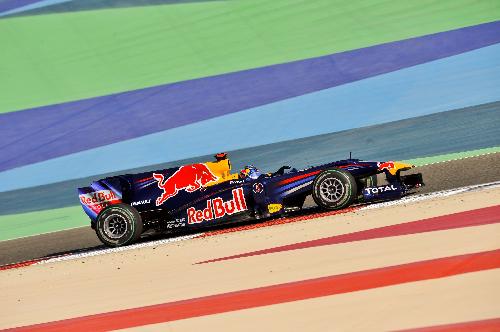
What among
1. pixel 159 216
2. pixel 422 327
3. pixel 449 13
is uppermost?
pixel 449 13

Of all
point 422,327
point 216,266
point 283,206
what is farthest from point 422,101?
point 422,327

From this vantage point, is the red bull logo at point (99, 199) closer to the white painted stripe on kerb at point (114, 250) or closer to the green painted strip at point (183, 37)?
the white painted stripe on kerb at point (114, 250)

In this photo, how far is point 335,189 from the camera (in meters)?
13.3

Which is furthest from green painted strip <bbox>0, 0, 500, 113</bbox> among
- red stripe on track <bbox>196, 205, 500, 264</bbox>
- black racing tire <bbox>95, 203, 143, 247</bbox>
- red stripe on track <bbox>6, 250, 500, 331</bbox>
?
red stripe on track <bbox>6, 250, 500, 331</bbox>

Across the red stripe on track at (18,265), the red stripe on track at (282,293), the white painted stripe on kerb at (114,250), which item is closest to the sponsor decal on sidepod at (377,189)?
the white painted stripe on kerb at (114,250)

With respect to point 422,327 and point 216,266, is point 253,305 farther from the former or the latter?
point 216,266

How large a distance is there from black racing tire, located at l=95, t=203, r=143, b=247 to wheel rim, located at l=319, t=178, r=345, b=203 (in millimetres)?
2866

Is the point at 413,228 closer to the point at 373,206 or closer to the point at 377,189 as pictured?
the point at 377,189

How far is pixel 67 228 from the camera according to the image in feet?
56.7

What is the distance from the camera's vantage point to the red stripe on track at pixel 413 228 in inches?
392

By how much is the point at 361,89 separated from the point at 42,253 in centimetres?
864

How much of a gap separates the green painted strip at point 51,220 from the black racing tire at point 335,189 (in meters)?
3.88

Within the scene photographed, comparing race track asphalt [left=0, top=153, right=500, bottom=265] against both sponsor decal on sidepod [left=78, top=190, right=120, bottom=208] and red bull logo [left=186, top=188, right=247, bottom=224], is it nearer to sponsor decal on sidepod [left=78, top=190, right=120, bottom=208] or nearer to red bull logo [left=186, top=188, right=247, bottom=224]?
sponsor decal on sidepod [left=78, top=190, right=120, bottom=208]

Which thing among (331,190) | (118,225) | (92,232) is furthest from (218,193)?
(92,232)
